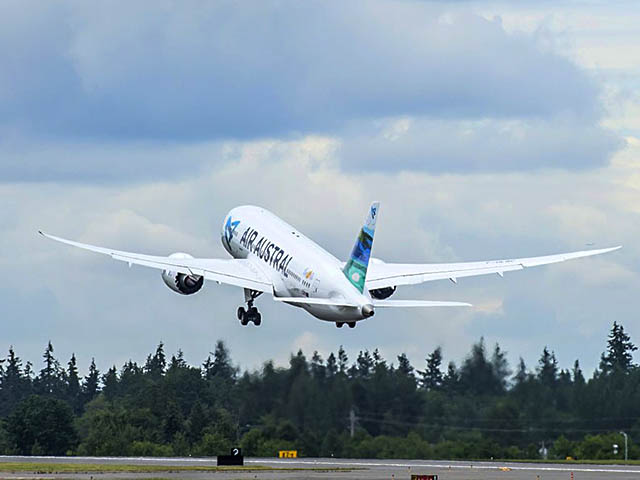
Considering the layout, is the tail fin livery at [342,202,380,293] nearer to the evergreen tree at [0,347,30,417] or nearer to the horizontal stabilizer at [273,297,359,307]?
the horizontal stabilizer at [273,297,359,307]

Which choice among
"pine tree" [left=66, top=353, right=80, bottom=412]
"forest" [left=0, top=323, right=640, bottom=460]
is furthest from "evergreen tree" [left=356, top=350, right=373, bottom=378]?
"pine tree" [left=66, top=353, right=80, bottom=412]

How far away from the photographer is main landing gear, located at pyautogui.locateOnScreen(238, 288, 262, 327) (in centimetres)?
11156

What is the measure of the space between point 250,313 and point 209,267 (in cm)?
412

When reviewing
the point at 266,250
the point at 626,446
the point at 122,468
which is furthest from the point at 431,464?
the point at 122,468

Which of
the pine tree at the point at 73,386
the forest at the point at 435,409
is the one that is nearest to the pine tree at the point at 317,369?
the forest at the point at 435,409

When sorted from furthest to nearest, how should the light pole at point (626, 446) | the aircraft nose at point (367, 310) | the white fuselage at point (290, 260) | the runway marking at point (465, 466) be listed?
the light pole at point (626, 446) → the runway marking at point (465, 466) → the white fuselage at point (290, 260) → the aircraft nose at point (367, 310)

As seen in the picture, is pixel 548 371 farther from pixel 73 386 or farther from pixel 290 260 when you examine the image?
pixel 73 386

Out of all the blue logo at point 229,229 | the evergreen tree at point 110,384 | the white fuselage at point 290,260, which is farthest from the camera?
the evergreen tree at point 110,384

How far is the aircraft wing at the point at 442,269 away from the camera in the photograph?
107812 mm

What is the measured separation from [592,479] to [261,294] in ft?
101

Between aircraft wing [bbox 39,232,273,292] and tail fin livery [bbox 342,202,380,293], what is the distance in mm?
11441

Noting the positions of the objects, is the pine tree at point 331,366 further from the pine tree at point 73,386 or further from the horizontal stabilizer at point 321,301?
the pine tree at point 73,386

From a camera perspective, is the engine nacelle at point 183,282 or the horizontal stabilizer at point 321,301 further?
the engine nacelle at point 183,282

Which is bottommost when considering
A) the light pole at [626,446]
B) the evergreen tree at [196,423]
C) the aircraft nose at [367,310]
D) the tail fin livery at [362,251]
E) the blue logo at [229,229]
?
the light pole at [626,446]
